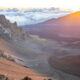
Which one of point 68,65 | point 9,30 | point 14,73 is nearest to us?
point 14,73

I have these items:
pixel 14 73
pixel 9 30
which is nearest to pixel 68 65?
pixel 14 73

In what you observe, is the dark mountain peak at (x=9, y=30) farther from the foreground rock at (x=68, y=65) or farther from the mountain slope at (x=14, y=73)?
the mountain slope at (x=14, y=73)

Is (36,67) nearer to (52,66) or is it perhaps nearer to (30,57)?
(52,66)

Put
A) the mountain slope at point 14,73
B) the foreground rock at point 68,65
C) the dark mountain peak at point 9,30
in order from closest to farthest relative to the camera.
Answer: the mountain slope at point 14,73, the foreground rock at point 68,65, the dark mountain peak at point 9,30

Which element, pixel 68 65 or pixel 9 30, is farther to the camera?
pixel 9 30

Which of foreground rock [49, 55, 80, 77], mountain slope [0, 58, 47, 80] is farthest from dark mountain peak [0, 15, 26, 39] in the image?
mountain slope [0, 58, 47, 80]

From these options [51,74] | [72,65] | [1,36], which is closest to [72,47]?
[1,36]

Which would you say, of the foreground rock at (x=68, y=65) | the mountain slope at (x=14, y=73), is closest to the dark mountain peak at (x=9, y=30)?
the foreground rock at (x=68, y=65)

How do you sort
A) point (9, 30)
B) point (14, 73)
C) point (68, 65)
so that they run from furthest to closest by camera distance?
point (9, 30), point (68, 65), point (14, 73)

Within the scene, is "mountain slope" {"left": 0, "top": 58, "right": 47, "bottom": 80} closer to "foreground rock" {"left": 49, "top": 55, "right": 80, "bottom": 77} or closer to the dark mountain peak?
"foreground rock" {"left": 49, "top": 55, "right": 80, "bottom": 77}

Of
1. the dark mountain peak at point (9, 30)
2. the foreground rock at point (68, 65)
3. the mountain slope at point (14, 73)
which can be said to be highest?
the dark mountain peak at point (9, 30)

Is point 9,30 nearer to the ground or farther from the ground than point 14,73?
farther from the ground

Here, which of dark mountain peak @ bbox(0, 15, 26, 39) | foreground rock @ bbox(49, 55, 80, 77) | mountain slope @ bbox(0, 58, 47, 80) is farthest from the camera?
dark mountain peak @ bbox(0, 15, 26, 39)

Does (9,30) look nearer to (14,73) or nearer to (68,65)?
(68,65)
